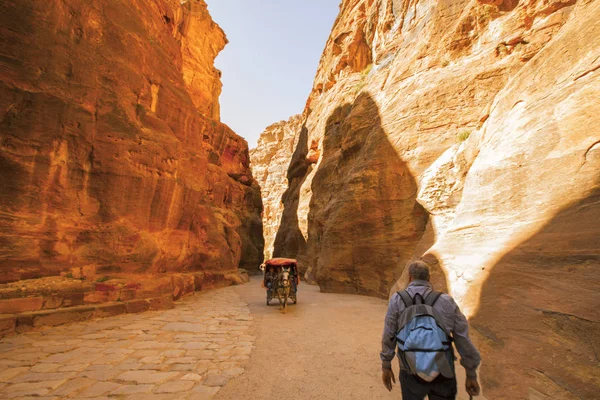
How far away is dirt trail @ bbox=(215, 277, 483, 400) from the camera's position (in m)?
3.56

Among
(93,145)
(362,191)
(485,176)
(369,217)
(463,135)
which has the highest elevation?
(463,135)

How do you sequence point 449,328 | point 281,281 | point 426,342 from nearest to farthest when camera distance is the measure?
point 426,342
point 449,328
point 281,281

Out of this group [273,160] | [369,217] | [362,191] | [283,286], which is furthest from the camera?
[273,160]

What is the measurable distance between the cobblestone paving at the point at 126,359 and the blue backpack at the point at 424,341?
8.43 feet

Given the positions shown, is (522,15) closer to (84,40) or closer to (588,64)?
(588,64)

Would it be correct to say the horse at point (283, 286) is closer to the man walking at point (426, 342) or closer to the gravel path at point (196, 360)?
the gravel path at point (196, 360)

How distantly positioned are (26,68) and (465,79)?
14966 millimetres

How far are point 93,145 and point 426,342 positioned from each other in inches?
384

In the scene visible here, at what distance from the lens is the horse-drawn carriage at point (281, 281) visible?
31.9 feet

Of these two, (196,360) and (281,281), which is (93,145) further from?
(281,281)

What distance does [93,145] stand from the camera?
27.1 ft

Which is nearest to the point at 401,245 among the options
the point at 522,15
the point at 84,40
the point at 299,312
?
the point at 299,312

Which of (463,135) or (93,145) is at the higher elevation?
(463,135)

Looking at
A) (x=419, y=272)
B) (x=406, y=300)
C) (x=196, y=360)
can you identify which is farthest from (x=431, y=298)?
(x=196, y=360)
